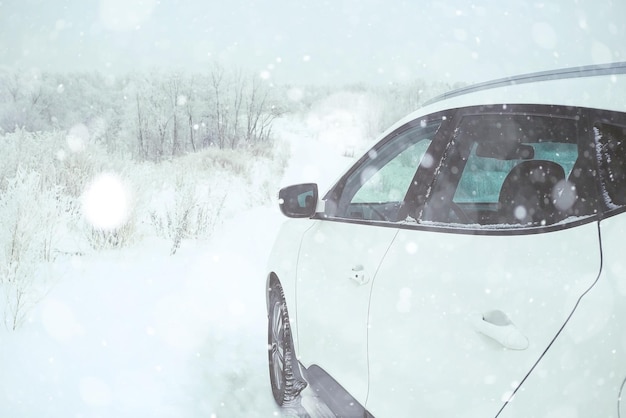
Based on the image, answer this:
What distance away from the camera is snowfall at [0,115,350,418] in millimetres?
3543

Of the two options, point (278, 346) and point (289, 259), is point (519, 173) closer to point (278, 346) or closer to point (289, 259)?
point (289, 259)

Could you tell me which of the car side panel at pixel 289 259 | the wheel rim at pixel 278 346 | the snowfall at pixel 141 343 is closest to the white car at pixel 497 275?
the car side panel at pixel 289 259

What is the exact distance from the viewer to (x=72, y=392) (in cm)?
363

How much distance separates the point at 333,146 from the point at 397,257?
2739 centimetres

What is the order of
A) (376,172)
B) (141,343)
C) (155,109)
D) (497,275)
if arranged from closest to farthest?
(497,275), (376,172), (141,343), (155,109)

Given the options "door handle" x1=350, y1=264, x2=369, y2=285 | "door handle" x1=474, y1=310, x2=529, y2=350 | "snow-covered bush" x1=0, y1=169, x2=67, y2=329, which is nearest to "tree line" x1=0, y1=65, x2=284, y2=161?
"snow-covered bush" x1=0, y1=169, x2=67, y2=329

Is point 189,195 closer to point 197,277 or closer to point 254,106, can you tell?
point 197,277

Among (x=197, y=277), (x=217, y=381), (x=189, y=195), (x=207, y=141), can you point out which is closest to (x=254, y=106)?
→ (x=207, y=141)

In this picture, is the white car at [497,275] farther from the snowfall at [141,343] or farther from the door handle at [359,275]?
the snowfall at [141,343]

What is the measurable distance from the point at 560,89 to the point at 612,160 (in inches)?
11.9

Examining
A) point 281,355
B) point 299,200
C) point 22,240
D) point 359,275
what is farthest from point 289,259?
point 22,240

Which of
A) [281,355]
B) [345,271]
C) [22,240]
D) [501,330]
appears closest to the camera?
[501,330]

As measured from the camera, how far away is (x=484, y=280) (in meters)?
1.62

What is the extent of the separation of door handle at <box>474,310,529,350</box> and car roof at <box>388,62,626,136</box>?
2.17 ft
